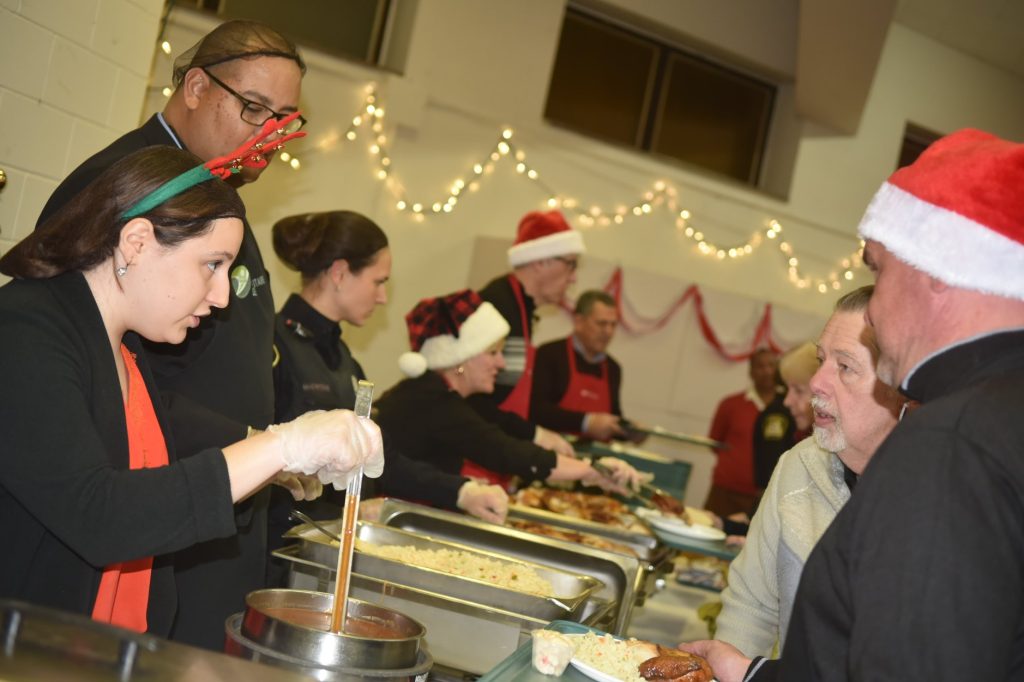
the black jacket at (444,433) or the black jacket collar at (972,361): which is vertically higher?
the black jacket collar at (972,361)

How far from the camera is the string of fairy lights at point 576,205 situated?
6426mm

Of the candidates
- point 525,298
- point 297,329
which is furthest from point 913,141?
point 297,329

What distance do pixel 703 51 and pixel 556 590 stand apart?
19.6 ft

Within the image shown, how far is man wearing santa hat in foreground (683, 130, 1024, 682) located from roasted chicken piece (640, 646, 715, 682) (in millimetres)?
550

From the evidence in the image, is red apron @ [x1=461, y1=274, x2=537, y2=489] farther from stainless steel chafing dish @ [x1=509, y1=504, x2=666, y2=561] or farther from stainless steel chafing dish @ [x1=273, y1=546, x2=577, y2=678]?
stainless steel chafing dish @ [x1=273, y1=546, x2=577, y2=678]

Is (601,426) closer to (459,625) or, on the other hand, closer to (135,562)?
(459,625)

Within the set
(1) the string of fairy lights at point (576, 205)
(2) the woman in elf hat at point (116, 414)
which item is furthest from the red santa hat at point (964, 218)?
(1) the string of fairy lights at point (576, 205)

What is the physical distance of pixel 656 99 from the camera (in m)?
7.88

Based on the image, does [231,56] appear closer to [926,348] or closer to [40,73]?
[40,73]

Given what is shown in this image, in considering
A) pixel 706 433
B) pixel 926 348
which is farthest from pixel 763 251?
pixel 926 348

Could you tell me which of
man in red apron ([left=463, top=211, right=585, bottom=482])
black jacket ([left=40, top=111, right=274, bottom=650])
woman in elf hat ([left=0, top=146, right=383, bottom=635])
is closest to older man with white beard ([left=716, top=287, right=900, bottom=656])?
woman in elf hat ([left=0, top=146, right=383, bottom=635])

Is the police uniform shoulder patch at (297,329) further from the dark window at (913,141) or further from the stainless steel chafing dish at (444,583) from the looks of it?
the dark window at (913,141)

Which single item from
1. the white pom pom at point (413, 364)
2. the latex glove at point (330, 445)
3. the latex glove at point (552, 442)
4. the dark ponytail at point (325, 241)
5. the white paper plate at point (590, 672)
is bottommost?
the white paper plate at point (590, 672)

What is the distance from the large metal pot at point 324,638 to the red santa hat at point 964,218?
2.95 feet
